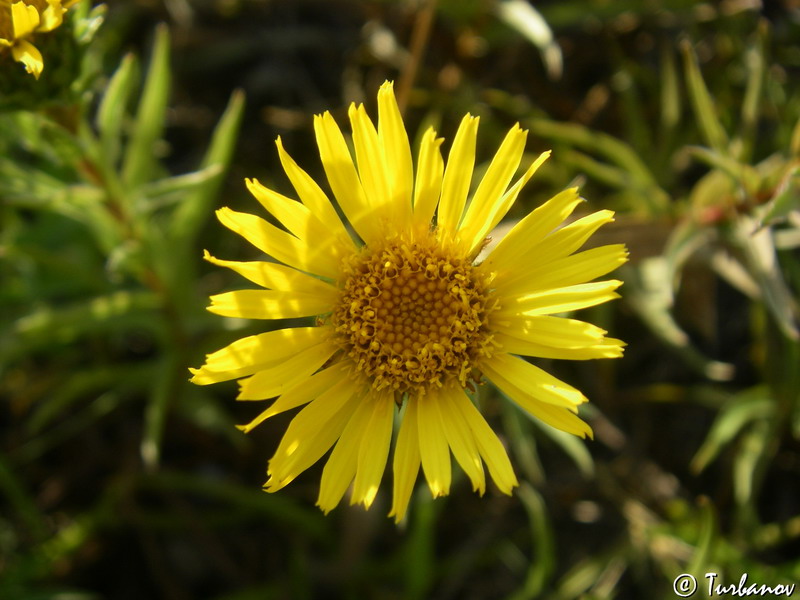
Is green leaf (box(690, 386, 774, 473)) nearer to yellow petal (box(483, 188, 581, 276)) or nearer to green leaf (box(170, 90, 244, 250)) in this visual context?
yellow petal (box(483, 188, 581, 276))

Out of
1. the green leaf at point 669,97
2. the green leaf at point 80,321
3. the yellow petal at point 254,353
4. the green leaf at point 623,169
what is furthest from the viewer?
the green leaf at point 669,97

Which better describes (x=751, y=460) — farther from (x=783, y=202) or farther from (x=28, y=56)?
(x=28, y=56)

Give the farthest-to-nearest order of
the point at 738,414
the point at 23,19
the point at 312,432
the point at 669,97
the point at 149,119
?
the point at 669,97 < the point at 738,414 < the point at 149,119 < the point at 312,432 < the point at 23,19

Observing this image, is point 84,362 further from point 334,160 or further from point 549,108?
point 549,108

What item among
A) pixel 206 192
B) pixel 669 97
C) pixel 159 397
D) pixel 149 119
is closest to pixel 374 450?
pixel 159 397

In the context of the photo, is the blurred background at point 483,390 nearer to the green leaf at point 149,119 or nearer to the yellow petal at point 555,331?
the green leaf at point 149,119

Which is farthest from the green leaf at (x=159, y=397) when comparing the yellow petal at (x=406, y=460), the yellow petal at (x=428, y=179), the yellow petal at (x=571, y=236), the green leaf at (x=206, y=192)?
the yellow petal at (x=571, y=236)
